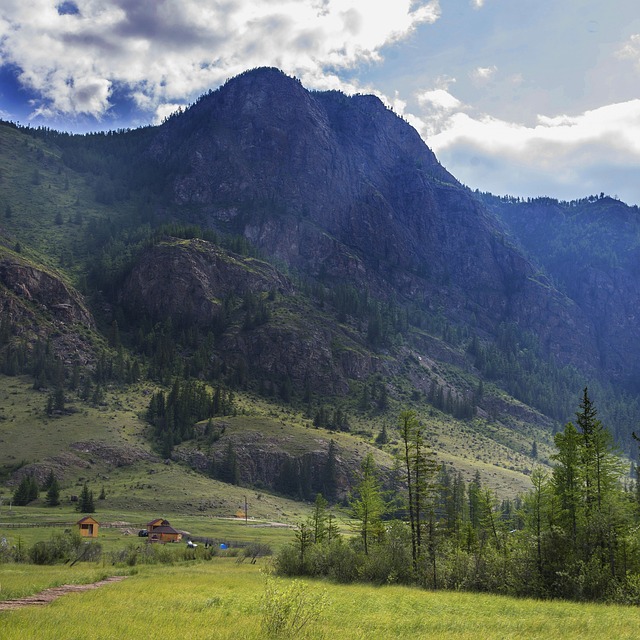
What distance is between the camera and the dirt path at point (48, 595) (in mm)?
28747

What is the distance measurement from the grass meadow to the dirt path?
3.04ft

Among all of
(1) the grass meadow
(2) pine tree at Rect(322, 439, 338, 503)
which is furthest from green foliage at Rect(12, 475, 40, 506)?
(1) the grass meadow

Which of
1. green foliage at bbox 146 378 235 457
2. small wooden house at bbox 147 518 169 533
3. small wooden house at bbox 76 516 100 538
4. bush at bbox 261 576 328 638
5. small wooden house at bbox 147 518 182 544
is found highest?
green foliage at bbox 146 378 235 457

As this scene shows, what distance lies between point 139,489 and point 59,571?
81.5 m

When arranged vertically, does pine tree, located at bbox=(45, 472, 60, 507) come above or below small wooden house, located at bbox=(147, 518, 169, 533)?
above

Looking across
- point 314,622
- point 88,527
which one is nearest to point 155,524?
point 88,527

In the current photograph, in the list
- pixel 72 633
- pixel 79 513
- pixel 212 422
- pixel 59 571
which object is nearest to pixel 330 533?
pixel 59 571

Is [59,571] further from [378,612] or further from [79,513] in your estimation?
[79,513]

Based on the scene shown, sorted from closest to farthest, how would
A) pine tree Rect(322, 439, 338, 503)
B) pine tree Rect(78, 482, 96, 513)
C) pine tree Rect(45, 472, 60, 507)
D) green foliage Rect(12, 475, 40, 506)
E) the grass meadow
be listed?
1. the grass meadow
2. pine tree Rect(78, 482, 96, 513)
3. green foliage Rect(12, 475, 40, 506)
4. pine tree Rect(45, 472, 60, 507)
5. pine tree Rect(322, 439, 338, 503)

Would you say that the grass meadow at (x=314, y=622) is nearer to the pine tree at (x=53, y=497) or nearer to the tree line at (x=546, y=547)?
the tree line at (x=546, y=547)

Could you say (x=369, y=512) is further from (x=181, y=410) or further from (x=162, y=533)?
(x=181, y=410)

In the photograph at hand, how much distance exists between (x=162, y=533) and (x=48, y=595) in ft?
194

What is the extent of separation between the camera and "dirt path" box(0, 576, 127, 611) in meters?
28.7

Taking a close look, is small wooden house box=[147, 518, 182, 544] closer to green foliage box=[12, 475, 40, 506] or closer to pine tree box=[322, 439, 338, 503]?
green foliage box=[12, 475, 40, 506]
